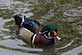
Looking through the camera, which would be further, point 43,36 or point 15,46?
point 43,36

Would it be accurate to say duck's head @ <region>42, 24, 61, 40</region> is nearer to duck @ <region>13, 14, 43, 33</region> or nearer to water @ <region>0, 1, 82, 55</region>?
water @ <region>0, 1, 82, 55</region>

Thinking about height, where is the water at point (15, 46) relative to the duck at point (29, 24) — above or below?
below

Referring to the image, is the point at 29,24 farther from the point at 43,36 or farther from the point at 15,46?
the point at 15,46

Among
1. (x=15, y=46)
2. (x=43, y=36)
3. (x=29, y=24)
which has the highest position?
(x=29, y=24)

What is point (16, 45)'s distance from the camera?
30.7 feet

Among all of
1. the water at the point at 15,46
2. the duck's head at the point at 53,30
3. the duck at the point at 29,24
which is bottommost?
the water at the point at 15,46

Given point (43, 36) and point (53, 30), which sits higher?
point (53, 30)

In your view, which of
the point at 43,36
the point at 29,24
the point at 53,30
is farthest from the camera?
the point at 29,24

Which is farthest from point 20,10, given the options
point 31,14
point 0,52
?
point 0,52

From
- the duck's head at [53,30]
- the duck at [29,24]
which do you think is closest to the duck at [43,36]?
the duck's head at [53,30]

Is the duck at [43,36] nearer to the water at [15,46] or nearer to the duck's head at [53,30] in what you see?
the duck's head at [53,30]

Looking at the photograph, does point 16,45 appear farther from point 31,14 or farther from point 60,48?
point 31,14

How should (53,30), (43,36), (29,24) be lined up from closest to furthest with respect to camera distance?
(53,30), (43,36), (29,24)

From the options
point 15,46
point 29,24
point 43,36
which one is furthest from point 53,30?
point 15,46
